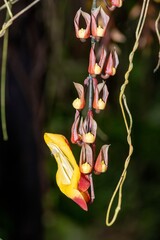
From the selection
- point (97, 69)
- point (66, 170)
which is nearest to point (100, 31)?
point (97, 69)

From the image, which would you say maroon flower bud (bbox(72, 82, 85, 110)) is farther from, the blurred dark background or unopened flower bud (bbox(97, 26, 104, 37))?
the blurred dark background

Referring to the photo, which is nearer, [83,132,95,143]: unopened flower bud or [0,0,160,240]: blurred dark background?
[83,132,95,143]: unopened flower bud

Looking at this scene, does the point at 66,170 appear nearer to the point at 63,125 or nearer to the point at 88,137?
the point at 88,137

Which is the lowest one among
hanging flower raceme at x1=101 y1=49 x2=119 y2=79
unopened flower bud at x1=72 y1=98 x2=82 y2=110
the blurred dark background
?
the blurred dark background

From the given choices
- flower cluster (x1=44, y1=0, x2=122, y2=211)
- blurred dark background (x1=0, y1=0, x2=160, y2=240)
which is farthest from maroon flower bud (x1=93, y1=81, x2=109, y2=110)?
blurred dark background (x1=0, y1=0, x2=160, y2=240)

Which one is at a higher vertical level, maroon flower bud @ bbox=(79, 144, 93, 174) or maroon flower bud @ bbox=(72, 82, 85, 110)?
maroon flower bud @ bbox=(72, 82, 85, 110)

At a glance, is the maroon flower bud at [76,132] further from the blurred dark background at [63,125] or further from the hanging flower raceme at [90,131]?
the blurred dark background at [63,125]
